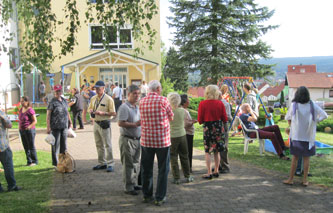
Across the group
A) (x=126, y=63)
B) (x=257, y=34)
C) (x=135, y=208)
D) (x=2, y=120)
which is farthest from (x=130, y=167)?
(x=257, y=34)

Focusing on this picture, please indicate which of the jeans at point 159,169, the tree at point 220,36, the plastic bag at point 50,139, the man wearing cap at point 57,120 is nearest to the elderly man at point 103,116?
the man wearing cap at point 57,120

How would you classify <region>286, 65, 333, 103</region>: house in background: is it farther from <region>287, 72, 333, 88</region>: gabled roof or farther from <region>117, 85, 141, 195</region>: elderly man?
<region>117, 85, 141, 195</region>: elderly man

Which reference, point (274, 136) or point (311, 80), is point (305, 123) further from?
point (311, 80)

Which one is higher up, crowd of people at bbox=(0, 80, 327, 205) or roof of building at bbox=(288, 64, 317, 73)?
roof of building at bbox=(288, 64, 317, 73)

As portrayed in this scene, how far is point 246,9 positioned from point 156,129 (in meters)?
22.7

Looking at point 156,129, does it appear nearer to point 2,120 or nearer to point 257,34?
point 2,120

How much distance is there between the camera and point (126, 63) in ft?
75.5

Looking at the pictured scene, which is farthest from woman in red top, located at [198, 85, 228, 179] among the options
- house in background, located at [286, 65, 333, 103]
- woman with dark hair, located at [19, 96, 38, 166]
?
house in background, located at [286, 65, 333, 103]

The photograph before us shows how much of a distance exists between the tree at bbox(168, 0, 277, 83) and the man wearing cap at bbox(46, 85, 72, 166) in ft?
60.6

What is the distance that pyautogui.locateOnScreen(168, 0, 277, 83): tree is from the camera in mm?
24250

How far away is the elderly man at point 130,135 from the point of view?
5043 millimetres

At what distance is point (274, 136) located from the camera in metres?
7.68

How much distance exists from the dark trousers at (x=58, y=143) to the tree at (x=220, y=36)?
1850 cm

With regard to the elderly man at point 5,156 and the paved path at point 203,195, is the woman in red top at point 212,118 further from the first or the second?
the elderly man at point 5,156
